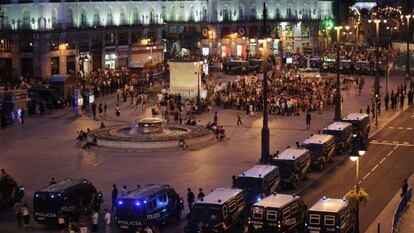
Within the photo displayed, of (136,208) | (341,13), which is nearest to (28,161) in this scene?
(136,208)

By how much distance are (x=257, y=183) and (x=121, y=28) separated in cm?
7413

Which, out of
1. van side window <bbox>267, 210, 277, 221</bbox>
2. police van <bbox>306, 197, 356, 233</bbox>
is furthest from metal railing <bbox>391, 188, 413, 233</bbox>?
van side window <bbox>267, 210, 277, 221</bbox>

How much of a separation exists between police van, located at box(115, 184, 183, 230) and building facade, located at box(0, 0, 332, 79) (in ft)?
203

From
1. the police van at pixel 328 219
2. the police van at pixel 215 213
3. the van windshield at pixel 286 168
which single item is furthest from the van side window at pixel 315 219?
the van windshield at pixel 286 168

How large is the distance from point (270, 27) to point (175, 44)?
54.5 ft

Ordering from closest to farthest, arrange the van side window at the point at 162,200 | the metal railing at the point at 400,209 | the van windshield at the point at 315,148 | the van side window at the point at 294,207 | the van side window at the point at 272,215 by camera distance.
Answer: the metal railing at the point at 400,209
the van side window at the point at 272,215
the van side window at the point at 294,207
the van side window at the point at 162,200
the van windshield at the point at 315,148

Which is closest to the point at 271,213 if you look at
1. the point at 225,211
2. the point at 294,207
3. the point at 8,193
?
the point at 294,207

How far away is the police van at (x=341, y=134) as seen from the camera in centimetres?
4900

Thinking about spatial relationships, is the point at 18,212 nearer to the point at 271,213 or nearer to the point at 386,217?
the point at 271,213

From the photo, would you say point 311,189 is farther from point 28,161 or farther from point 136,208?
point 28,161

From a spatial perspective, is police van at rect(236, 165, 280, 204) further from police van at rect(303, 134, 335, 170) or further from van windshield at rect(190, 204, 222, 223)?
police van at rect(303, 134, 335, 170)

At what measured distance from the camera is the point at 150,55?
114125 millimetres

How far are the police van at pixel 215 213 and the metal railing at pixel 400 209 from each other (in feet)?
20.6

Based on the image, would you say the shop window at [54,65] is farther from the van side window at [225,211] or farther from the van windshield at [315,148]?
the van side window at [225,211]
